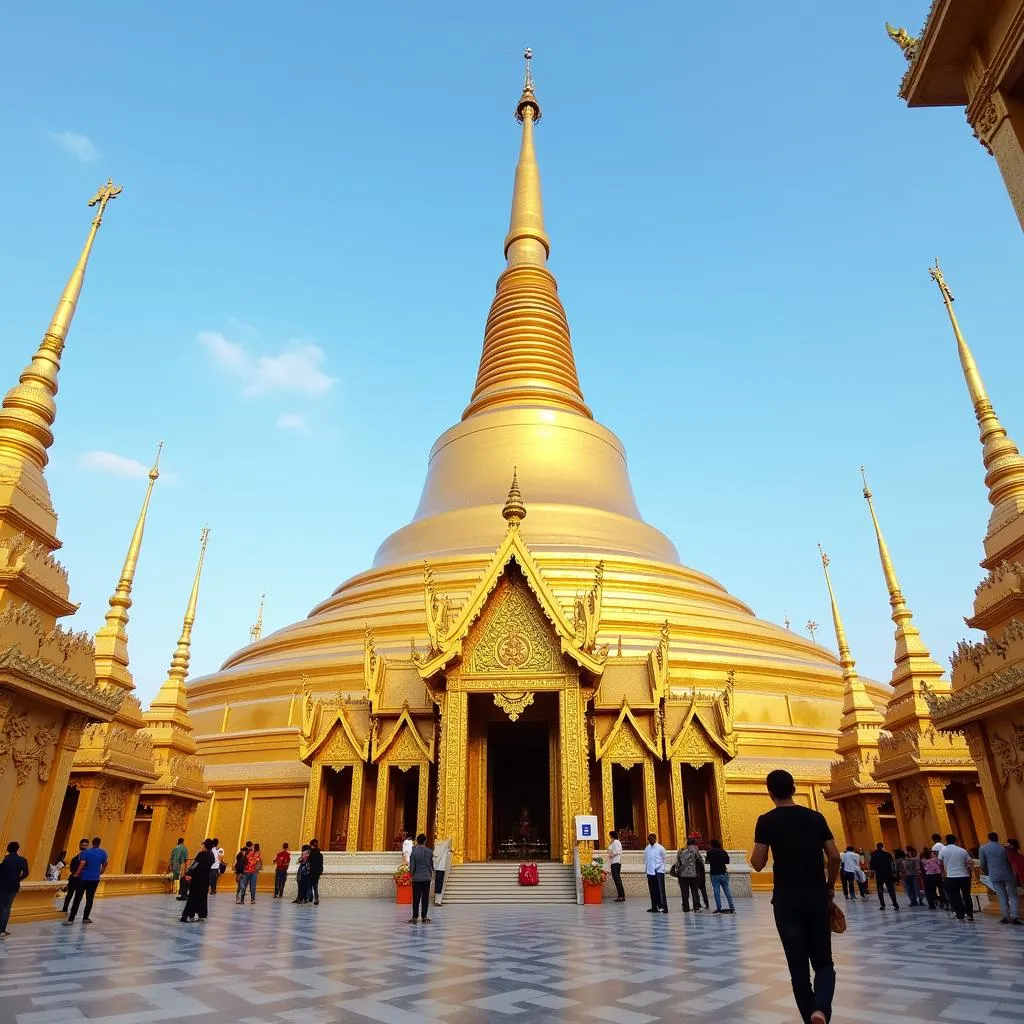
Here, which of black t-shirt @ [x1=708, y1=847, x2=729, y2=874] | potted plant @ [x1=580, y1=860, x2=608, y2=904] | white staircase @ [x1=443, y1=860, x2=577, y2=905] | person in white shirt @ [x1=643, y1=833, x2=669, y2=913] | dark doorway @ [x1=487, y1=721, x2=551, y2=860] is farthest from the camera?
dark doorway @ [x1=487, y1=721, x2=551, y2=860]

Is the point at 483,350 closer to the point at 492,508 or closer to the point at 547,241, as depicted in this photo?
the point at 547,241

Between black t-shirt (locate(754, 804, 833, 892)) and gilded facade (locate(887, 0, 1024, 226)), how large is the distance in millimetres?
4067

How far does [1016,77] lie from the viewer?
4.82 m

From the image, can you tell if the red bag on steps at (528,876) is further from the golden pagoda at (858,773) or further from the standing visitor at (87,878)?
the golden pagoda at (858,773)

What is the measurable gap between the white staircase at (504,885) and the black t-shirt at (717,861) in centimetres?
204

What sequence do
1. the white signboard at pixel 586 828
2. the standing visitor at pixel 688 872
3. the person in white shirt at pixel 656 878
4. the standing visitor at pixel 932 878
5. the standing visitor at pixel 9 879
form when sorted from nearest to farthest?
the standing visitor at pixel 9 879 → the person in white shirt at pixel 656 878 → the standing visitor at pixel 688 872 → the standing visitor at pixel 932 878 → the white signboard at pixel 586 828

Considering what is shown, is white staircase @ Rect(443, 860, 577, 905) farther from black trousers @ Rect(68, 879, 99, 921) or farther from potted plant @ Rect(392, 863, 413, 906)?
black trousers @ Rect(68, 879, 99, 921)

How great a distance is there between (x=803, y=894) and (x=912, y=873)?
380 inches

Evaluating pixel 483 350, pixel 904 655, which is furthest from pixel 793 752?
pixel 483 350

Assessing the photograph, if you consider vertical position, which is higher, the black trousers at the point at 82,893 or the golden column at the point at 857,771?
the golden column at the point at 857,771

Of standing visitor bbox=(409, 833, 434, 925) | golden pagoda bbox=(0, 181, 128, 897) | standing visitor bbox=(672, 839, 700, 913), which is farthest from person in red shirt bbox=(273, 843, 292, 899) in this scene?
standing visitor bbox=(672, 839, 700, 913)

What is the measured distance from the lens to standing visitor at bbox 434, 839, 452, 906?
400 inches

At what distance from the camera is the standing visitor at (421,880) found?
25.7 feet

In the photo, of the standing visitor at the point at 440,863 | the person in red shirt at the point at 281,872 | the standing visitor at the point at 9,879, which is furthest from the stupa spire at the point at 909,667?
the standing visitor at the point at 9,879
